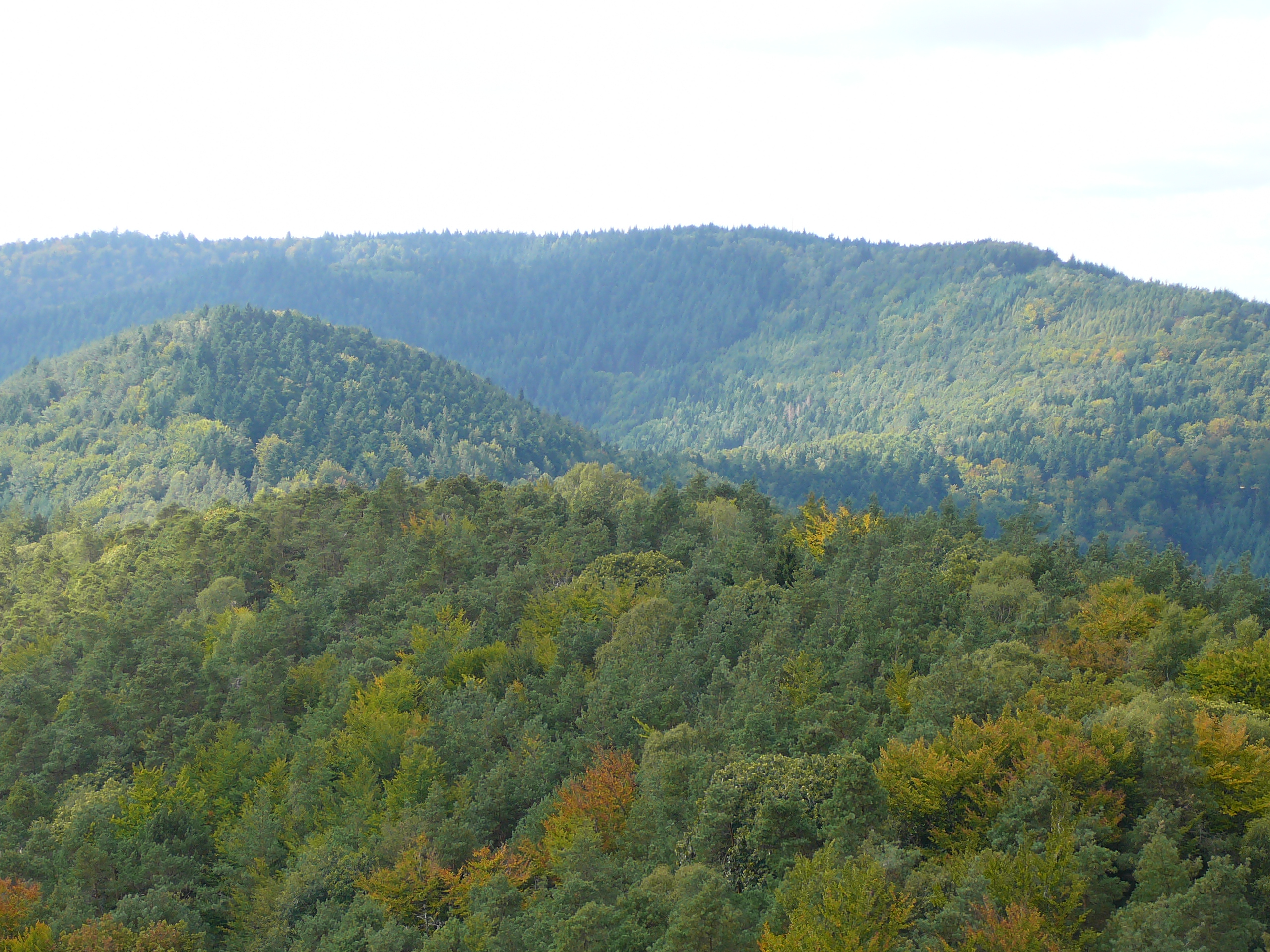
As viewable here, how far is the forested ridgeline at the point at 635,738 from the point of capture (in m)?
50.0

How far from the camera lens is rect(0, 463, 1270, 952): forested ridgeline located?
1970 inches

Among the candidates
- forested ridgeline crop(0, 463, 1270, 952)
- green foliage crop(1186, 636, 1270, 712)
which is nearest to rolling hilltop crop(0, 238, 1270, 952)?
green foliage crop(1186, 636, 1270, 712)

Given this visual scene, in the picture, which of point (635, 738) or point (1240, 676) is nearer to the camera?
point (1240, 676)

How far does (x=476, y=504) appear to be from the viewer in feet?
458

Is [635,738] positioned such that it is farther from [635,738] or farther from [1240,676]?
[1240,676]

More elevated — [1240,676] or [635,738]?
[1240,676]

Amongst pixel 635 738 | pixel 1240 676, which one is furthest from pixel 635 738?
pixel 1240 676

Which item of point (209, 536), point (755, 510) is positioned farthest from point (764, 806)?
point (209, 536)

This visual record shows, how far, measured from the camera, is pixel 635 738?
80.6m

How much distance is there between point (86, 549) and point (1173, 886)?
145496 mm

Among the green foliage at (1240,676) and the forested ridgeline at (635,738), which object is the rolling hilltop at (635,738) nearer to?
the green foliage at (1240,676)

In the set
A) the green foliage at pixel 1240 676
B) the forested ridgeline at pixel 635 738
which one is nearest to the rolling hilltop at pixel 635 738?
the green foliage at pixel 1240 676

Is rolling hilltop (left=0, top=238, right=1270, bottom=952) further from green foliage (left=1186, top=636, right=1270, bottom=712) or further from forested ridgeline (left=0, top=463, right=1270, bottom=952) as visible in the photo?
forested ridgeline (left=0, top=463, right=1270, bottom=952)

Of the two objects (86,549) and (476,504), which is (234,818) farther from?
(86,549)
